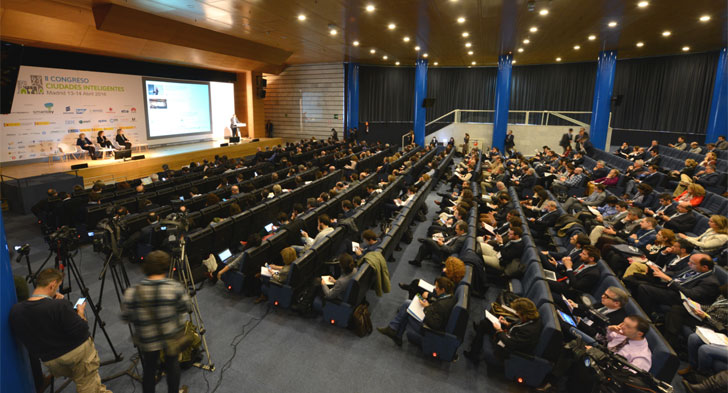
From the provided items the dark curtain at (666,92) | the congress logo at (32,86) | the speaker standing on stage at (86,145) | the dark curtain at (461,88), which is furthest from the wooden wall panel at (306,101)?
the dark curtain at (666,92)

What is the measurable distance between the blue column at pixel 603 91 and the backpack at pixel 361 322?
15.3 meters

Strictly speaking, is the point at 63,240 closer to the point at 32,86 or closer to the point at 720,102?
the point at 32,86

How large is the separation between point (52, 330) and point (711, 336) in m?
5.82

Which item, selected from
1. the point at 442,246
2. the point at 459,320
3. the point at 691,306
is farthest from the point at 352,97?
the point at 691,306

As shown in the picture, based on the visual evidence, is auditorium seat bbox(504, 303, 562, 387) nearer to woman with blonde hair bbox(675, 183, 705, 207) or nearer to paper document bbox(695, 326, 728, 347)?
paper document bbox(695, 326, 728, 347)

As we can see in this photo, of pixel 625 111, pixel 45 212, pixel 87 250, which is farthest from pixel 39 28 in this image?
pixel 625 111

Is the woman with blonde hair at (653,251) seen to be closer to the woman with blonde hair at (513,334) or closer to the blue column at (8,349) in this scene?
the woman with blonde hair at (513,334)

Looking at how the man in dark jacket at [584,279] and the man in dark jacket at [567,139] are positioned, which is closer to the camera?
the man in dark jacket at [584,279]

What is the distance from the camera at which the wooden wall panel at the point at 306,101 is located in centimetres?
2103

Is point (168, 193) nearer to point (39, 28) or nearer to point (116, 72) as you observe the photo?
point (39, 28)

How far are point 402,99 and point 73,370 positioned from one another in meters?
22.5

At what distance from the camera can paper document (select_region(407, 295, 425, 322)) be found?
3914 millimetres

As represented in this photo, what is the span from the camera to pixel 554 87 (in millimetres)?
21062

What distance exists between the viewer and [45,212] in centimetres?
748
